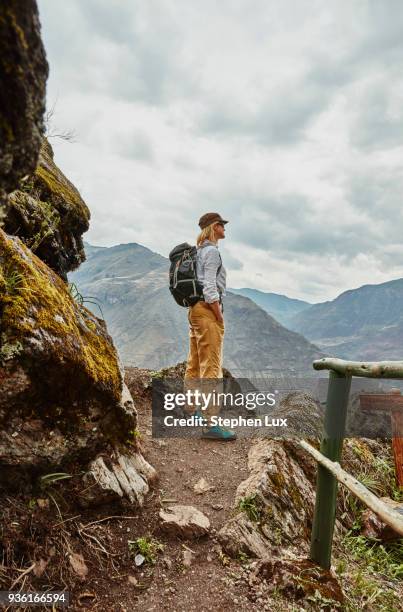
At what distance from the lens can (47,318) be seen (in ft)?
11.3

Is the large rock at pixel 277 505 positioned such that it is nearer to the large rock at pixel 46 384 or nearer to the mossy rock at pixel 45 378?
the large rock at pixel 46 384

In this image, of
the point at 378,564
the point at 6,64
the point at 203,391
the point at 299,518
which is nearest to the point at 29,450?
the point at 6,64

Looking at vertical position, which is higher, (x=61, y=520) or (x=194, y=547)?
(x=61, y=520)

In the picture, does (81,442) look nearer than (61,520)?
No

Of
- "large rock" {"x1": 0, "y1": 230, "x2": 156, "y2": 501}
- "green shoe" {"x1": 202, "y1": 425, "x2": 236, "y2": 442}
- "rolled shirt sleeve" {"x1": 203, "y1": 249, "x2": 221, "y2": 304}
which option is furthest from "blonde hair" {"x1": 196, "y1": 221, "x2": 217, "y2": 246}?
"green shoe" {"x1": 202, "y1": 425, "x2": 236, "y2": 442}

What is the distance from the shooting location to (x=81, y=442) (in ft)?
11.7

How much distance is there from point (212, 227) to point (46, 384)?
14.0ft

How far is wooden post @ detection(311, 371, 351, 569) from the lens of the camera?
341 centimetres

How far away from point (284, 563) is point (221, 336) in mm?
3785

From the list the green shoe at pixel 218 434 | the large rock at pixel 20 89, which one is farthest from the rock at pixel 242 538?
the large rock at pixel 20 89

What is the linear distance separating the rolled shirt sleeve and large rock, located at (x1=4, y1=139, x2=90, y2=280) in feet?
7.63

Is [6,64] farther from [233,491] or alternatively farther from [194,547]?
[233,491]

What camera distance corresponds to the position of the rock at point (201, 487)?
4.79 m

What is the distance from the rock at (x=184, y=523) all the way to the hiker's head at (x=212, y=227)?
171 inches
